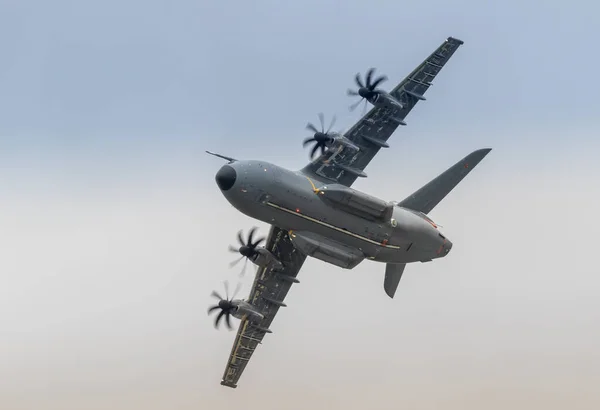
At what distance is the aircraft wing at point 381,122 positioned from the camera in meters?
93.9

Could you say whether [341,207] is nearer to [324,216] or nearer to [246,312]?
[324,216]

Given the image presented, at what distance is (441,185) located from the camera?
313ft

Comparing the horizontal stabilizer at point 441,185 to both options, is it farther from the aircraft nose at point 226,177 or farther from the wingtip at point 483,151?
the aircraft nose at point 226,177

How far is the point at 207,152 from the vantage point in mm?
88250

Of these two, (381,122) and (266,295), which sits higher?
(381,122)

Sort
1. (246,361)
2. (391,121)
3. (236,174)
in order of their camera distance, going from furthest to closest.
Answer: (246,361) → (391,121) → (236,174)

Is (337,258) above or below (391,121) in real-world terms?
below

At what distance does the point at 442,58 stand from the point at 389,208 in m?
14.5

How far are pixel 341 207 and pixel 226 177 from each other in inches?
379

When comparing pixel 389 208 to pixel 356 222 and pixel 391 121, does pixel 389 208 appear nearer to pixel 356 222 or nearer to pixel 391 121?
pixel 356 222

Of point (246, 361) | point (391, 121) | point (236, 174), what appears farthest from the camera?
point (246, 361)

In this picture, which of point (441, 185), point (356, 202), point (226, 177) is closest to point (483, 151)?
point (441, 185)

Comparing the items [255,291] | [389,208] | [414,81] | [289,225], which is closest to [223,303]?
[255,291]

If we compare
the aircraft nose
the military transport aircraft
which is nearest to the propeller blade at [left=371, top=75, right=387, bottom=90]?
the military transport aircraft
